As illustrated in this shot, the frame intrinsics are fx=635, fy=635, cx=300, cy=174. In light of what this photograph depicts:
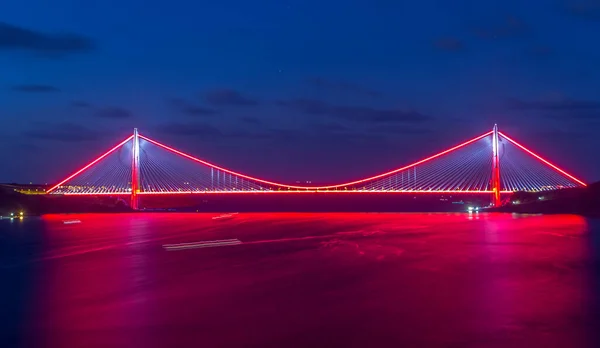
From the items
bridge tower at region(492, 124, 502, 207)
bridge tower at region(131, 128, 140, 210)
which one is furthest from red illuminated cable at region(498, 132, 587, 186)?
bridge tower at region(131, 128, 140, 210)

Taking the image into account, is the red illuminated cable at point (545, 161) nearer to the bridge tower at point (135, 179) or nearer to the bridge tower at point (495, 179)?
the bridge tower at point (495, 179)

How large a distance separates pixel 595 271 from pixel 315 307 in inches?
281

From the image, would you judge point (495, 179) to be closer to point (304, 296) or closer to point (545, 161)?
point (545, 161)

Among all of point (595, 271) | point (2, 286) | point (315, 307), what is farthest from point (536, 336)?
point (2, 286)

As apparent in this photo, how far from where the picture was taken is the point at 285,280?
1229cm

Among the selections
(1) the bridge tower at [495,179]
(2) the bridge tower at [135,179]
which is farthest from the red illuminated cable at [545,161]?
(2) the bridge tower at [135,179]

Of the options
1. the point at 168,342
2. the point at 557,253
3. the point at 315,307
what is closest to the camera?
the point at 168,342

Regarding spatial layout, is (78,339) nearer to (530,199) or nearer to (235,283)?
(235,283)

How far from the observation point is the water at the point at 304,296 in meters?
7.64

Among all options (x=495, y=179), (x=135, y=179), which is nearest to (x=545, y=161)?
(x=495, y=179)

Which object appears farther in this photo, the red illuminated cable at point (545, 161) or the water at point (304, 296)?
the red illuminated cable at point (545, 161)

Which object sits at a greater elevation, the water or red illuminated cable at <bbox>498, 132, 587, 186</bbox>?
red illuminated cable at <bbox>498, 132, 587, 186</bbox>

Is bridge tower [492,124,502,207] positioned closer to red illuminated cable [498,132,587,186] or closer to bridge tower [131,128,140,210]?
red illuminated cable [498,132,587,186]

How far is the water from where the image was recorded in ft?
25.1
